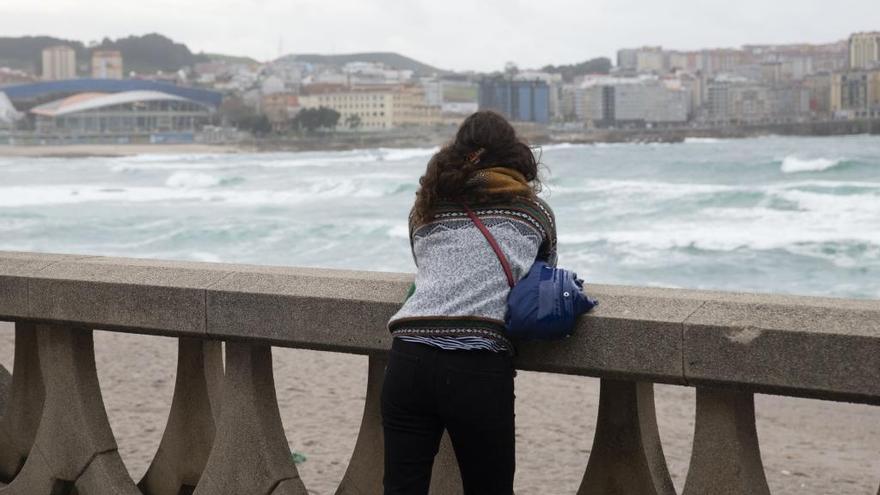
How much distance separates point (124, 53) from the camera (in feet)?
625

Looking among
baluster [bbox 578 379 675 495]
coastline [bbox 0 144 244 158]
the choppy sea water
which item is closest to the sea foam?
the choppy sea water

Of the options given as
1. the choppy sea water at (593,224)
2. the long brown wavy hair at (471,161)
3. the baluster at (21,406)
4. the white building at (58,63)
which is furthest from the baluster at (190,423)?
the white building at (58,63)

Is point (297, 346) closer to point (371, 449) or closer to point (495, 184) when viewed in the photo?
point (371, 449)

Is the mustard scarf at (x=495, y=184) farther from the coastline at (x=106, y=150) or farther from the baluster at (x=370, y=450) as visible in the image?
the coastline at (x=106, y=150)

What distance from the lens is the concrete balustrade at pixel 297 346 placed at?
2.35 metres

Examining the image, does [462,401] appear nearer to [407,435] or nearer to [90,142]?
[407,435]

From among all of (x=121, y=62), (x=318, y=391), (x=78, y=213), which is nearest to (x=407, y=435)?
(x=318, y=391)

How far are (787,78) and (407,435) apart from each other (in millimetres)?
162154

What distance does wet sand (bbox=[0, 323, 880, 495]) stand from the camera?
7259 mm

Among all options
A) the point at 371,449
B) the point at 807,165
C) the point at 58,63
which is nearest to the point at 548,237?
the point at 371,449

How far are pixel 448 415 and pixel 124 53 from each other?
644 feet

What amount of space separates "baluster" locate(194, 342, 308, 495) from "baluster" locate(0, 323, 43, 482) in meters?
0.70

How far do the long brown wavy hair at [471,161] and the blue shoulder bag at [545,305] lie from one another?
0.72 ft

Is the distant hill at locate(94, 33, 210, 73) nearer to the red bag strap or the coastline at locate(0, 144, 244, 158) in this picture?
the coastline at locate(0, 144, 244, 158)
